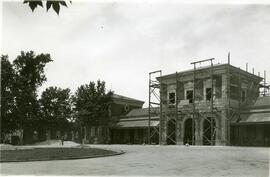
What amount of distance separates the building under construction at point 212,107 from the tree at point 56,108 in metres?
16.3

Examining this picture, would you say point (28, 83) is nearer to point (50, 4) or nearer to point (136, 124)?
point (136, 124)

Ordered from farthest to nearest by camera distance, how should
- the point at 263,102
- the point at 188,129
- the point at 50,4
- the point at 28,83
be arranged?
the point at 28,83 < the point at 188,129 < the point at 263,102 < the point at 50,4

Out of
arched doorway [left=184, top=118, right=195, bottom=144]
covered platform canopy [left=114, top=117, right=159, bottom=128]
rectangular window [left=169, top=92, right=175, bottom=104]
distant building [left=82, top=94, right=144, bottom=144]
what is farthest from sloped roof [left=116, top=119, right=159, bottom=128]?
arched doorway [left=184, top=118, right=195, bottom=144]

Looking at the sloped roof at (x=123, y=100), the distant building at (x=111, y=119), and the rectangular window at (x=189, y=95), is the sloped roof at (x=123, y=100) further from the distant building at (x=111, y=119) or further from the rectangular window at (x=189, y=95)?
the rectangular window at (x=189, y=95)

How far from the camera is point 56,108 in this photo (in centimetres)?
5294

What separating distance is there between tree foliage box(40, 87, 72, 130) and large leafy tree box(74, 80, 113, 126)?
16.8 ft

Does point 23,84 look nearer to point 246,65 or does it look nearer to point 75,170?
point 246,65

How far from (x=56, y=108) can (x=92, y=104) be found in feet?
27.0

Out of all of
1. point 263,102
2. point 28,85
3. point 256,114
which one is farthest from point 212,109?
point 28,85

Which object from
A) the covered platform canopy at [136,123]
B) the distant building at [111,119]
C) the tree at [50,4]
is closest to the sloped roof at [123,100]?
the distant building at [111,119]

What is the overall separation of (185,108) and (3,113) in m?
22.1

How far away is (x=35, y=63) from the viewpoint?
4906cm

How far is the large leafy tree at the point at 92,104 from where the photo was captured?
4725cm

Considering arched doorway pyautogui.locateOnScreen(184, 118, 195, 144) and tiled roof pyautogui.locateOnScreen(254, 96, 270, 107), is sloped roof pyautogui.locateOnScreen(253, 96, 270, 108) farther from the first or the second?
arched doorway pyautogui.locateOnScreen(184, 118, 195, 144)
